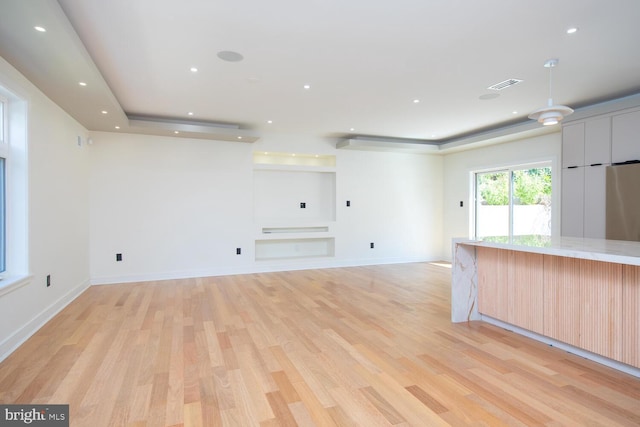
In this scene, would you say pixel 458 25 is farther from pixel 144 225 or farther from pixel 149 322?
pixel 144 225

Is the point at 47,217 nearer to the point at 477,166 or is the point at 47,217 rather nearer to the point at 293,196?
the point at 293,196

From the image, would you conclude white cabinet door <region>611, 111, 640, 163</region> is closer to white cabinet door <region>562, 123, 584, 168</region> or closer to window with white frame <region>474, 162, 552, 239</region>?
white cabinet door <region>562, 123, 584, 168</region>

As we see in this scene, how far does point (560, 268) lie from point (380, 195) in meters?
4.82

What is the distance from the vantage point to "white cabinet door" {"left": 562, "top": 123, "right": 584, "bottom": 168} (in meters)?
4.78

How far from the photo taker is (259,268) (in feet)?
21.5

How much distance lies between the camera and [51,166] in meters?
3.97

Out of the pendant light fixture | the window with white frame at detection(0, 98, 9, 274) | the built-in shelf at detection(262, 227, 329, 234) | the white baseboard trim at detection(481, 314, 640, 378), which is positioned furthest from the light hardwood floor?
the built-in shelf at detection(262, 227, 329, 234)

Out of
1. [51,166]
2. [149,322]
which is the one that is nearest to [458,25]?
[149,322]

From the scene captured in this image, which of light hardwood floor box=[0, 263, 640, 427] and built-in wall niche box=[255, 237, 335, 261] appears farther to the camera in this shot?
built-in wall niche box=[255, 237, 335, 261]

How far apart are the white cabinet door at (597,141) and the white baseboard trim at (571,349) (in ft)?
9.11

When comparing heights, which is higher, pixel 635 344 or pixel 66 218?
pixel 66 218

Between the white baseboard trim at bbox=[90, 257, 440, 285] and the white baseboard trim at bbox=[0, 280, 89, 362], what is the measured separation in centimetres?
89

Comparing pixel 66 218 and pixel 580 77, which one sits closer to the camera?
pixel 580 77

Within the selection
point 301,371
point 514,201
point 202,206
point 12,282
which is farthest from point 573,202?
point 12,282
